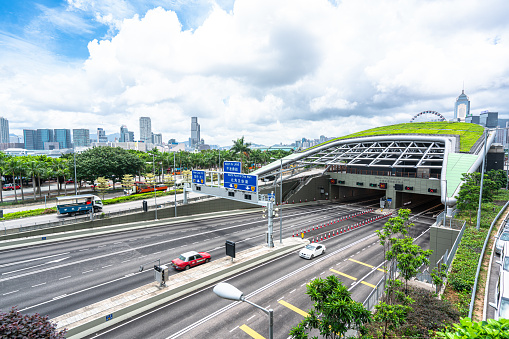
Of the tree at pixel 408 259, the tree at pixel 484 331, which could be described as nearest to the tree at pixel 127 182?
the tree at pixel 408 259

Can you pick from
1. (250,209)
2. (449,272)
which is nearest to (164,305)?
(449,272)

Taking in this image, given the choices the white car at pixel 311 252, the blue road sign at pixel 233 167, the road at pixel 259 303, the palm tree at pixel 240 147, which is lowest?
the road at pixel 259 303

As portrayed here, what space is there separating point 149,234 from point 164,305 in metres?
19.5

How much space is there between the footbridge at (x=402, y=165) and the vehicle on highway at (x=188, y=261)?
72.2 ft

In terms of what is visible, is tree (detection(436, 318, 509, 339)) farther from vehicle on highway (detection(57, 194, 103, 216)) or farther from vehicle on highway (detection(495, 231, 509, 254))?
vehicle on highway (detection(57, 194, 103, 216))

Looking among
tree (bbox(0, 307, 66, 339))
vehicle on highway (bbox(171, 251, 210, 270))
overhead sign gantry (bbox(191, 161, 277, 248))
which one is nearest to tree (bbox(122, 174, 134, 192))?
overhead sign gantry (bbox(191, 161, 277, 248))

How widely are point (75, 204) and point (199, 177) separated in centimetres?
2011

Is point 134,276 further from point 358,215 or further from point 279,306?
point 358,215

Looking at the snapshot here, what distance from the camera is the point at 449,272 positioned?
18453 millimetres

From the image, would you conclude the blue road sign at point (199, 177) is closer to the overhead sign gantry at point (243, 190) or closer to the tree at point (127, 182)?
the overhead sign gantry at point (243, 190)

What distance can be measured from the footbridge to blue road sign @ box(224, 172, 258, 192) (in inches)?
466

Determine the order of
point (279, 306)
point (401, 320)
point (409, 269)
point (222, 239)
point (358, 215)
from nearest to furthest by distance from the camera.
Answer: point (401, 320), point (409, 269), point (279, 306), point (222, 239), point (358, 215)

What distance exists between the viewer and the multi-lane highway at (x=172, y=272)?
62.6ft

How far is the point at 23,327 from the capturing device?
10172 millimetres
